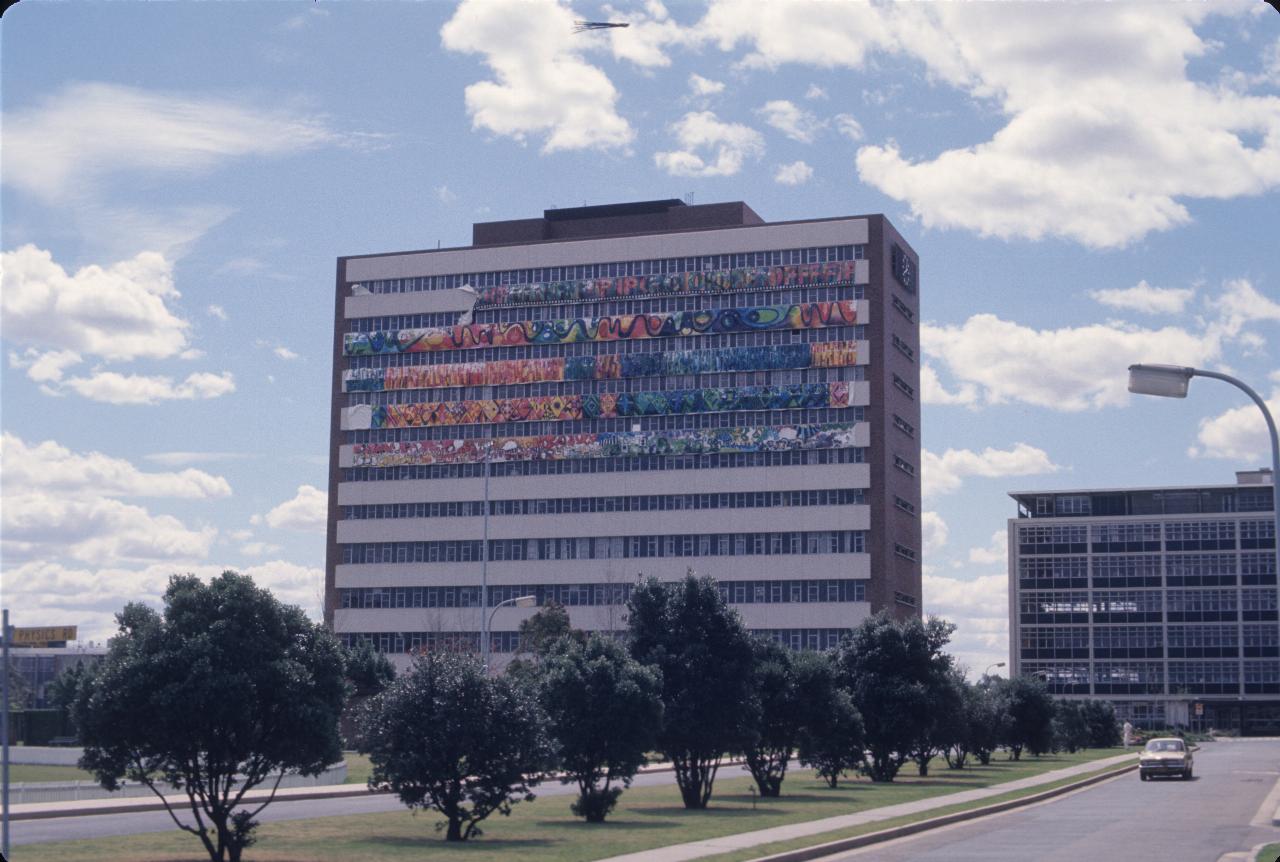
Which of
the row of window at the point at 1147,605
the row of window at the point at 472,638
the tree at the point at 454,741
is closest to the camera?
the tree at the point at 454,741

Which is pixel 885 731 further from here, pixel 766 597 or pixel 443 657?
pixel 766 597

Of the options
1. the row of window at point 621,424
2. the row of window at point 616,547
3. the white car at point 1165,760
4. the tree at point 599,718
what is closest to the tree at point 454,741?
the tree at point 599,718

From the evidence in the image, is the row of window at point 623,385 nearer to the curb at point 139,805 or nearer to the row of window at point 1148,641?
the row of window at point 1148,641

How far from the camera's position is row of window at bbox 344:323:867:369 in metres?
115

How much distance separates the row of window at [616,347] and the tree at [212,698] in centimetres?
9076

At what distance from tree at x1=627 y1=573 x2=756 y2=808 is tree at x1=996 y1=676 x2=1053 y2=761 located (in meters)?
40.9

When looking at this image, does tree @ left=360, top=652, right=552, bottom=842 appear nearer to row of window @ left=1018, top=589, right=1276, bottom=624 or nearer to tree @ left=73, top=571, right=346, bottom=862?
tree @ left=73, top=571, right=346, bottom=862

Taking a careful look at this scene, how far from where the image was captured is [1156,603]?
511 ft

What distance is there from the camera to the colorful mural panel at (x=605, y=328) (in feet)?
377

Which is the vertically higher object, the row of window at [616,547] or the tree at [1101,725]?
the row of window at [616,547]

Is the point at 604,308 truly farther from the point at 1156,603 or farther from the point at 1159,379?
the point at 1159,379

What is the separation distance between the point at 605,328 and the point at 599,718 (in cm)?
8492

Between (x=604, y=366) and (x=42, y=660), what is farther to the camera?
(x=42, y=660)

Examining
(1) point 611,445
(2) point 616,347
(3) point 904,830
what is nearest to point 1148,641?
(1) point 611,445
